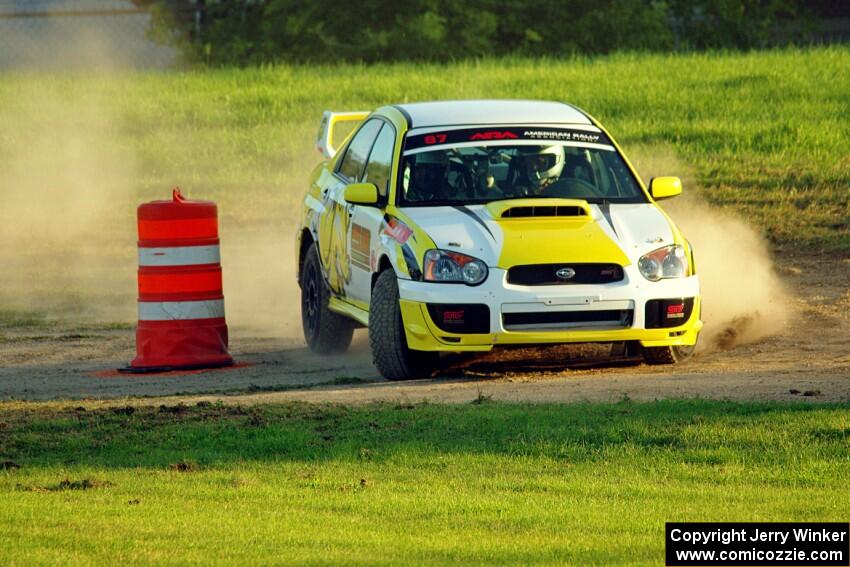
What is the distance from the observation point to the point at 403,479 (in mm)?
8320

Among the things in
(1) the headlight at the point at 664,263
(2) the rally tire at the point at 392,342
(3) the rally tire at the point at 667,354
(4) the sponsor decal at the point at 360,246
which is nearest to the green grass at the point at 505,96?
(3) the rally tire at the point at 667,354

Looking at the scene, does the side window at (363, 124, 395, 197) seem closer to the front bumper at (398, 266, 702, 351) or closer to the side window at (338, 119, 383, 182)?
the side window at (338, 119, 383, 182)

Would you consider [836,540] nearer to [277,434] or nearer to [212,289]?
[277,434]

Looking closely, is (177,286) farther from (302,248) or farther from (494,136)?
(494,136)

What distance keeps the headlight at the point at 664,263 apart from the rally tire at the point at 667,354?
1.72ft

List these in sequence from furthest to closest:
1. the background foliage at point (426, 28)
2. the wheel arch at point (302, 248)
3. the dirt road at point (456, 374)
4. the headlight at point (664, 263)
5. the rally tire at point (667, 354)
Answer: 1. the background foliage at point (426, 28)
2. the wheel arch at point (302, 248)
3. the rally tire at point (667, 354)
4. the headlight at point (664, 263)
5. the dirt road at point (456, 374)

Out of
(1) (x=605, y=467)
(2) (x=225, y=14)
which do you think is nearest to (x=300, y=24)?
(2) (x=225, y=14)

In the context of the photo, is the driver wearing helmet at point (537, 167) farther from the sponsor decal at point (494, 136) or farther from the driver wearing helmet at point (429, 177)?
the driver wearing helmet at point (429, 177)

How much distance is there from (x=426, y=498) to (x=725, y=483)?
132cm

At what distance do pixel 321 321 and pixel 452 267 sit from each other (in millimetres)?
2271

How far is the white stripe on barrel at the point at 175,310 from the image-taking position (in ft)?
40.2

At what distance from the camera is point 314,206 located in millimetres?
13617

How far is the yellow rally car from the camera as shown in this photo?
11.1m

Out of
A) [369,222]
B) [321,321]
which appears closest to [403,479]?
[369,222]
